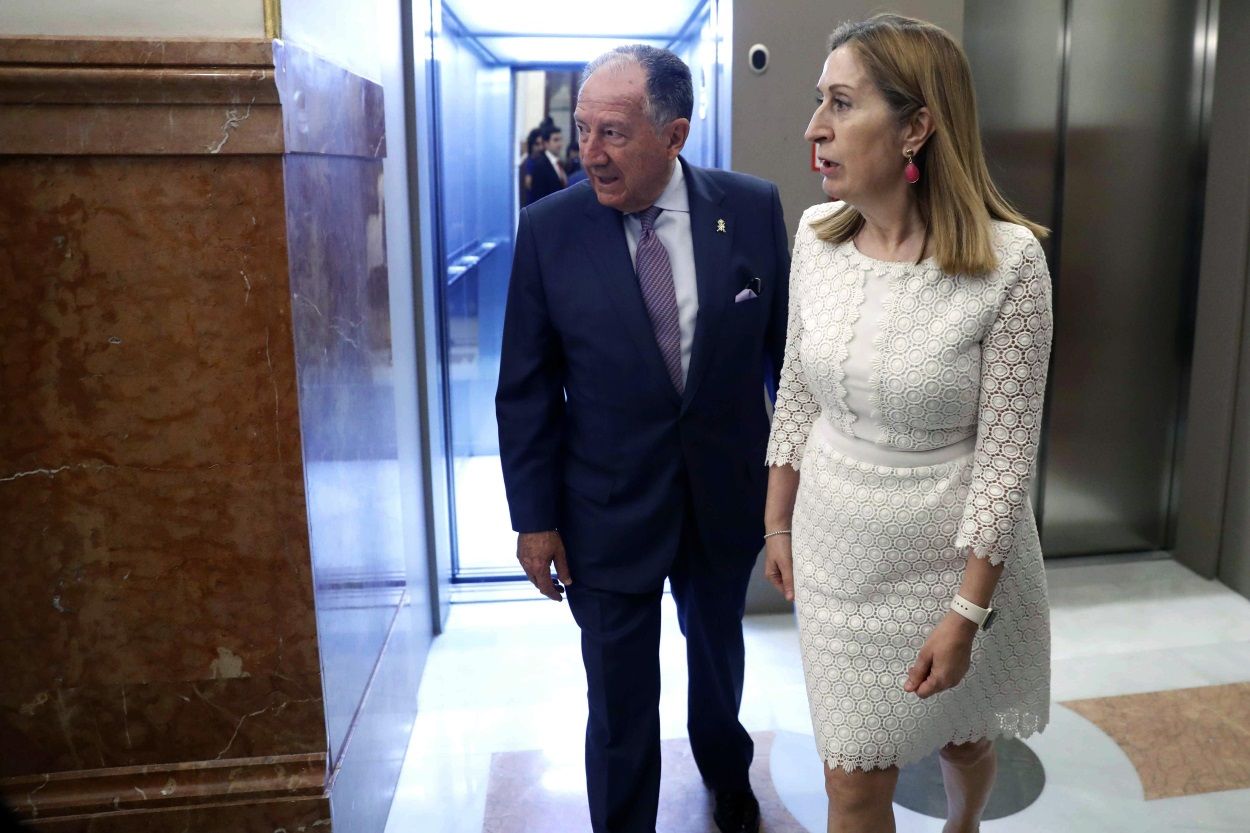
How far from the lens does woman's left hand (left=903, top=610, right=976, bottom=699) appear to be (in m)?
1.99

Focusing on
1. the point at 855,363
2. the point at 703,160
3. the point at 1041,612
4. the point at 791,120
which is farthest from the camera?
the point at 703,160

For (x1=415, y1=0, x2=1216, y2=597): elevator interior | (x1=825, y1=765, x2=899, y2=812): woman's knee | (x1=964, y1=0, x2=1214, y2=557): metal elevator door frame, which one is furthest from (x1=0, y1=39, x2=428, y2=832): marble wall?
(x1=964, y1=0, x2=1214, y2=557): metal elevator door frame

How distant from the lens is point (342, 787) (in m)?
2.50

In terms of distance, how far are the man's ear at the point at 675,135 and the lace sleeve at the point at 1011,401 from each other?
0.91 meters

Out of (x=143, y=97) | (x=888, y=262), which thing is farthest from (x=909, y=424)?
(x=143, y=97)

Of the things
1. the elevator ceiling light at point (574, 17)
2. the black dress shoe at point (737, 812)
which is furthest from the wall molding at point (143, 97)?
the elevator ceiling light at point (574, 17)

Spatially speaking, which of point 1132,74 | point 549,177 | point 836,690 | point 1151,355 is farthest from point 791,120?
point 836,690

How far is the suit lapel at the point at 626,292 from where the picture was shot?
2.53m

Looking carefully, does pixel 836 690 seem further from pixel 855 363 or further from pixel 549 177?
pixel 549 177

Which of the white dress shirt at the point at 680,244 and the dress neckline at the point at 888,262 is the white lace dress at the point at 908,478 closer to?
the dress neckline at the point at 888,262

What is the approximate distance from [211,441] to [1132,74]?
152 inches

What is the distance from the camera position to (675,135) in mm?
2594

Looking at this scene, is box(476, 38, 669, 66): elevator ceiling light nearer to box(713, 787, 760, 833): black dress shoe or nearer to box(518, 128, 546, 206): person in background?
box(518, 128, 546, 206): person in background

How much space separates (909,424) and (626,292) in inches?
30.0
